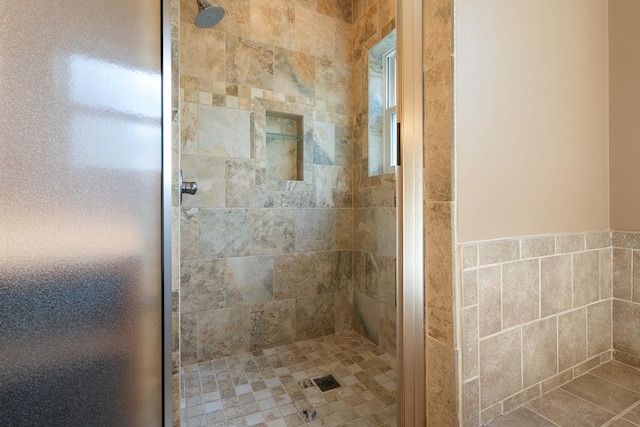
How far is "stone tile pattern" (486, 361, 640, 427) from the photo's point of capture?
63 cm

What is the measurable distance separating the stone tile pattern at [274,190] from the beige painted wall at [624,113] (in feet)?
3.47

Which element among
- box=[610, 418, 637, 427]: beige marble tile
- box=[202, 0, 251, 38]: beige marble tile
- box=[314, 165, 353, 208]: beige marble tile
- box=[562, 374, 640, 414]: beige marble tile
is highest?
box=[202, 0, 251, 38]: beige marble tile

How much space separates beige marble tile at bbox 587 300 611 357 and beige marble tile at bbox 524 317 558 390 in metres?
0.20

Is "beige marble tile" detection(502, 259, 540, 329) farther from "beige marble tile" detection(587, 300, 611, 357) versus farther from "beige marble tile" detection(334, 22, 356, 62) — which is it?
"beige marble tile" detection(334, 22, 356, 62)

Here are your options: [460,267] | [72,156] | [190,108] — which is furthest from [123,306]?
[190,108]

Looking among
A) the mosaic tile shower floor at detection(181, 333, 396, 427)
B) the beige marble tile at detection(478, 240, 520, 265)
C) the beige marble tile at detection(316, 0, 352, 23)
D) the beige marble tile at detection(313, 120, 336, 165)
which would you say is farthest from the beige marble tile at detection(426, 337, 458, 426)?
the beige marble tile at detection(316, 0, 352, 23)

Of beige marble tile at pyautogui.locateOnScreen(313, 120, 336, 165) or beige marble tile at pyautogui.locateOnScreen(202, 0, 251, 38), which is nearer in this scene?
beige marble tile at pyautogui.locateOnScreen(202, 0, 251, 38)

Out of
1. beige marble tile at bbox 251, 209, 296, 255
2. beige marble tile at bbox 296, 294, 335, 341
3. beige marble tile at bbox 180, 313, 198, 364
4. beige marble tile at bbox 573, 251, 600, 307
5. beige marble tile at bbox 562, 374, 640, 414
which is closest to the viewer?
beige marble tile at bbox 562, 374, 640, 414

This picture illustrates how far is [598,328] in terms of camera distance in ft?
2.79

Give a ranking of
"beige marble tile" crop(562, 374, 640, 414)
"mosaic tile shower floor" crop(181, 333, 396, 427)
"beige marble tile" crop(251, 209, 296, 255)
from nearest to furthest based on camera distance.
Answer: "beige marble tile" crop(562, 374, 640, 414) → "mosaic tile shower floor" crop(181, 333, 396, 427) → "beige marble tile" crop(251, 209, 296, 255)

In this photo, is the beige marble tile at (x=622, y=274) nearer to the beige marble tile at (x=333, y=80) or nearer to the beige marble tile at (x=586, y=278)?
the beige marble tile at (x=586, y=278)

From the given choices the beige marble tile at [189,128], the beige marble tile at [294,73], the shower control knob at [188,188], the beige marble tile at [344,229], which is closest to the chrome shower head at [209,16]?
the beige marble tile at [189,128]

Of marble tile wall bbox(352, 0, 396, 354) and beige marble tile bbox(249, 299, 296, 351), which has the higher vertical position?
marble tile wall bbox(352, 0, 396, 354)

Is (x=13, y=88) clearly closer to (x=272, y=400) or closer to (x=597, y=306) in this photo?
(x=597, y=306)
